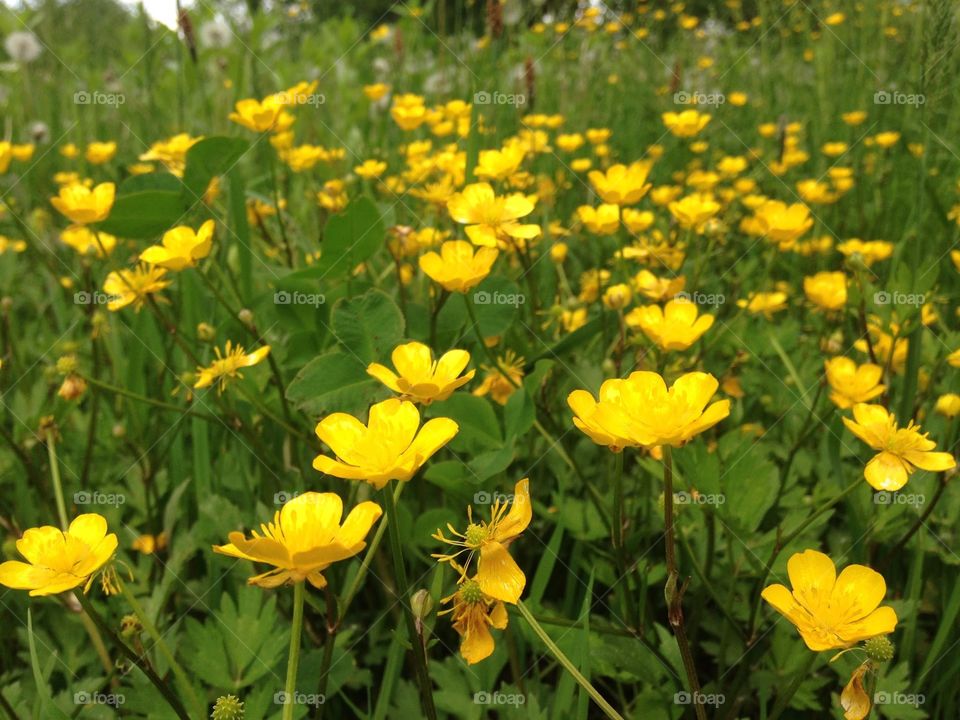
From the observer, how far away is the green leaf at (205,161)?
1.74 meters

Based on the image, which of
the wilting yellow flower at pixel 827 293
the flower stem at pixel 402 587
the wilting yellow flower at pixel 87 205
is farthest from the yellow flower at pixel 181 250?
the wilting yellow flower at pixel 827 293

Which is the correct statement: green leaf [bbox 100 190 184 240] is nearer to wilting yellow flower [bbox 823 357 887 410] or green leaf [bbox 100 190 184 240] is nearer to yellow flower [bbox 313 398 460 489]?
yellow flower [bbox 313 398 460 489]

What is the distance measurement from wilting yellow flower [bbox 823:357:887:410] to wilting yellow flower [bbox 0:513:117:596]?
45.5 inches

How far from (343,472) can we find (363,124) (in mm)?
2837

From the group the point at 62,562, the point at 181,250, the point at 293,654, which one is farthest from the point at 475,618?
the point at 181,250

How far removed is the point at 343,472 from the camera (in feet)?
2.52

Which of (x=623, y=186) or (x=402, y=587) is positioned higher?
(x=623, y=186)

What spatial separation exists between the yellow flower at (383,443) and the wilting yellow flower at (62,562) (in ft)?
0.89

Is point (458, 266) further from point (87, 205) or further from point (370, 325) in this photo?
point (87, 205)

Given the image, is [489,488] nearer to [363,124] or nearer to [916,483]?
[916,483]

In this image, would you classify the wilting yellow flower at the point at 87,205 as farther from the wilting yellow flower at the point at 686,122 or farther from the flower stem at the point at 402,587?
the wilting yellow flower at the point at 686,122

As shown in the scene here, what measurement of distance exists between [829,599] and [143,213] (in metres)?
1.58

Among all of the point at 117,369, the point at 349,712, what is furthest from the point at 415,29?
the point at 349,712

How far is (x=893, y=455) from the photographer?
3.15 ft
